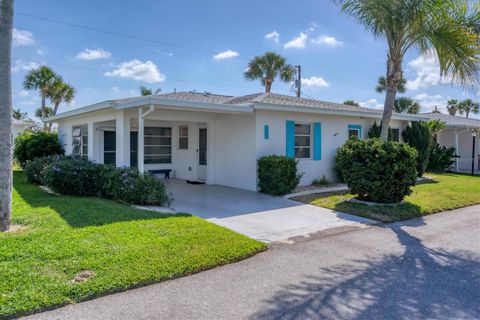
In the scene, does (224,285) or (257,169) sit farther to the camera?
(257,169)

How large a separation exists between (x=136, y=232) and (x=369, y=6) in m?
7.32

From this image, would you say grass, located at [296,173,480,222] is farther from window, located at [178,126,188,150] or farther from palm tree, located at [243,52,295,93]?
palm tree, located at [243,52,295,93]

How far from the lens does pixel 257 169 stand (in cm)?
1098

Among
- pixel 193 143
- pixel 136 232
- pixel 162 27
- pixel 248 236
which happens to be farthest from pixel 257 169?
pixel 162 27

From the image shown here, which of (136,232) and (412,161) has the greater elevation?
(412,161)

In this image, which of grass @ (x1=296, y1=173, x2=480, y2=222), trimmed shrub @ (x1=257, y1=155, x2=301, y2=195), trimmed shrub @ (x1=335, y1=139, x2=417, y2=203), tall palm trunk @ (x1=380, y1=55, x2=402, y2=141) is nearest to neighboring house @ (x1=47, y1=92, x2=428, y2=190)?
trimmed shrub @ (x1=257, y1=155, x2=301, y2=195)

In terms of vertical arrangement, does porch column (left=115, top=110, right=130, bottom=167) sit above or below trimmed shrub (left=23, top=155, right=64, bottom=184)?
above

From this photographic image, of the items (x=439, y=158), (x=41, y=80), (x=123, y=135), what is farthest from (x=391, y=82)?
(x=41, y=80)

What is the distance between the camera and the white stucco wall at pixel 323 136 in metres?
11.1

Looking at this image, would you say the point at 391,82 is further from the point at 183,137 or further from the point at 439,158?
the point at 439,158

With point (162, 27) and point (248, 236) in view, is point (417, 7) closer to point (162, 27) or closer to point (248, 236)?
point (248, 236)

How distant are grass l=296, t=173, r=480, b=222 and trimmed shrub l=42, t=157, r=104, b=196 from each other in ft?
18.5

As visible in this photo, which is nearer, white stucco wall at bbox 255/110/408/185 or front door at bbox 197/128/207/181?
white stucco wall at bbox 255/110/408/185

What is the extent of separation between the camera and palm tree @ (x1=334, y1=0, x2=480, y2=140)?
26.0ft
